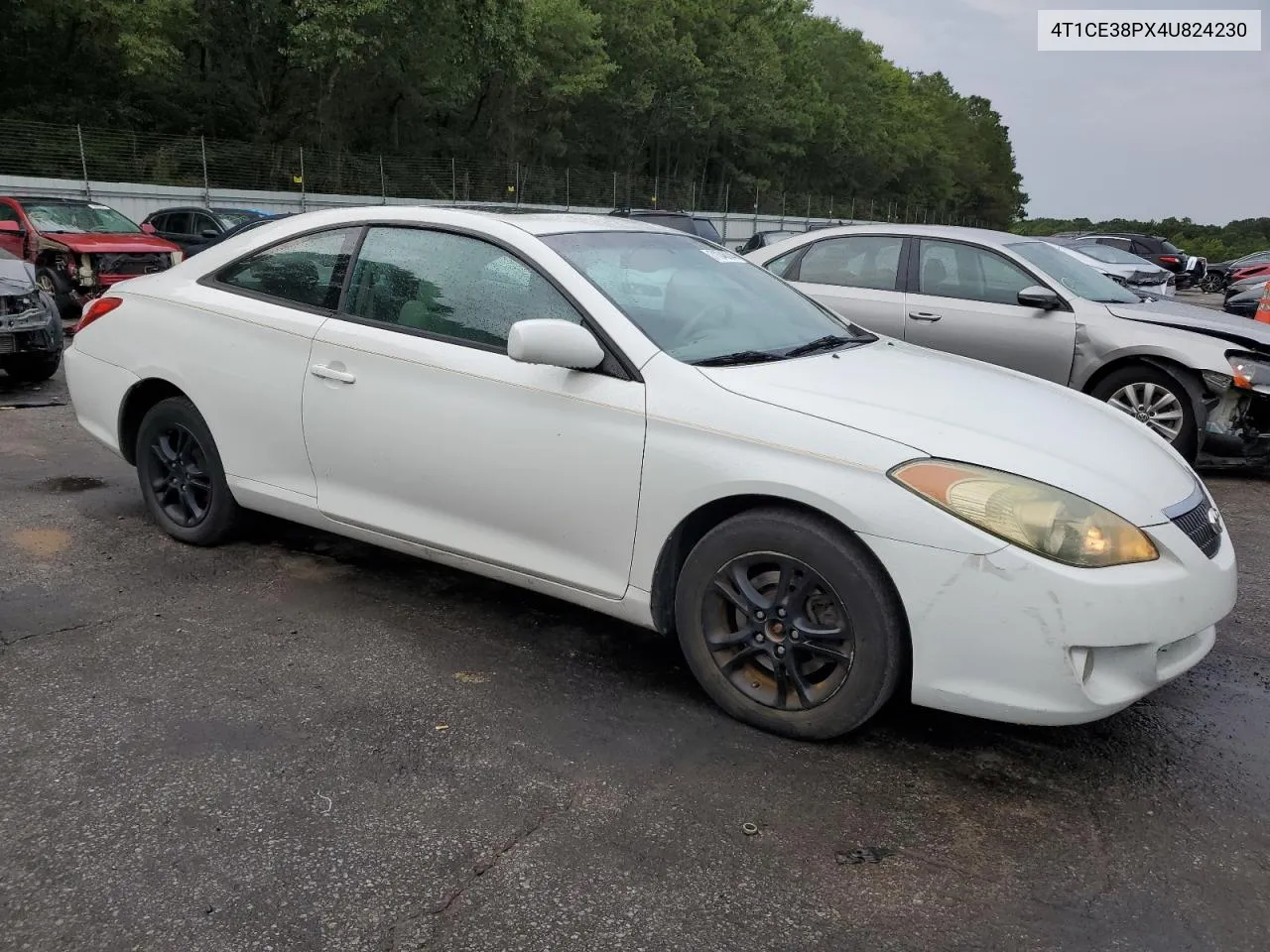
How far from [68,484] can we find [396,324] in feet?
10.0

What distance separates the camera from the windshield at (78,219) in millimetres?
14000

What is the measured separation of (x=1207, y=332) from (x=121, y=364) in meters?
6.55

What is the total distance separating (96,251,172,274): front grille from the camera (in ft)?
44.0

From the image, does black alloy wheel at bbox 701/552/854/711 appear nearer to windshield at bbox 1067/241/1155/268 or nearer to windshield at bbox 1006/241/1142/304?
windshield at bbox 1006/241/1142/304

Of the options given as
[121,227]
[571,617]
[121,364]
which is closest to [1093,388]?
[571,617]

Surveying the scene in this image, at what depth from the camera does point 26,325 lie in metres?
8.52

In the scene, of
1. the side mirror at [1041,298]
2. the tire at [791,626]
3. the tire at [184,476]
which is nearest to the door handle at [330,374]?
the tire at [184,476]

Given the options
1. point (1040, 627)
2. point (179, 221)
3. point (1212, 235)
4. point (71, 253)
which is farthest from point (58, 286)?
point (1212, 235)

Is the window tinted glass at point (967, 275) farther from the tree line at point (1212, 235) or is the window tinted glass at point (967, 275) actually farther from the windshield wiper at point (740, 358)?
the tree line at point (1212, 235)

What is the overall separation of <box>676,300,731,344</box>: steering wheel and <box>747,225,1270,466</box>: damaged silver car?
3.66 meters

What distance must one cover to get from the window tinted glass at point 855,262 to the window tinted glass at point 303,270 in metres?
4.64

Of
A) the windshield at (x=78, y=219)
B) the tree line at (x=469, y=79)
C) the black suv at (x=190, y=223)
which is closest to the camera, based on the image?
the windshield at (x=78, y=219)

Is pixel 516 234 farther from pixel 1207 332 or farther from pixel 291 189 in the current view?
pixel 291 189

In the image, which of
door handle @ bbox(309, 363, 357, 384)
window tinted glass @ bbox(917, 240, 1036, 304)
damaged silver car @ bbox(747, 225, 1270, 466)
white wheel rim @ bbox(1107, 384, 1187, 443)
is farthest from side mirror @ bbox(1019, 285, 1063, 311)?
door handle @ bbox(309, 363, 357, 384)
